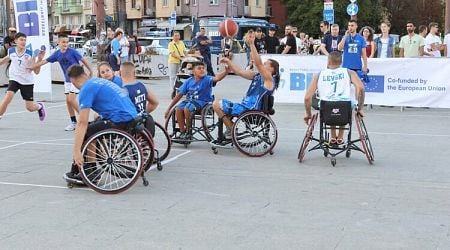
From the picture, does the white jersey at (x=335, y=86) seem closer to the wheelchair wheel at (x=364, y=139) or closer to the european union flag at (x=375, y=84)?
the wheelchair wheel at (x=364, y=139)

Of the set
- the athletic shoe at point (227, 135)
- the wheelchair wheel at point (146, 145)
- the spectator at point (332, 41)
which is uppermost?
the spectator at point (332, 41)

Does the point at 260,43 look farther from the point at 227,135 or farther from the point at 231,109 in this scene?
the point at 231,109

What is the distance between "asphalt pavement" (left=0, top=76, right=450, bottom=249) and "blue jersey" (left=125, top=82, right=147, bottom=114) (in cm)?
82

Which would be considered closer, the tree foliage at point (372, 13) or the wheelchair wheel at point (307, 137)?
the wheelchair wheel at point (307, 137)

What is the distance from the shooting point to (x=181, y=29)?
212ft

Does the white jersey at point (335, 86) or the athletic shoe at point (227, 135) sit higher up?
the white jersey at point (335, 86)

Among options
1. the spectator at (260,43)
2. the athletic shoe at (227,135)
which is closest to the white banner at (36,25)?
the spectator at (260,43)

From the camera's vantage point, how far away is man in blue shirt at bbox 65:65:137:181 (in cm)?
634

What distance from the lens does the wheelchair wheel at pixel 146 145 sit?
6730 mm

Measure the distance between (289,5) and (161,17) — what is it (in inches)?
571

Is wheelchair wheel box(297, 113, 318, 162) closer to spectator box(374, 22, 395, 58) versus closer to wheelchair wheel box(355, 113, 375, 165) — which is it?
wheelchair wheel box(355, 113, 375, 165)

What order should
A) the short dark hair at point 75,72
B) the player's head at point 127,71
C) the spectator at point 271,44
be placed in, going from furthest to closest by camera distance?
1. the spectator at point 271,44
2. the player's head at point 127,71
3. the short dark hair at point 75,72

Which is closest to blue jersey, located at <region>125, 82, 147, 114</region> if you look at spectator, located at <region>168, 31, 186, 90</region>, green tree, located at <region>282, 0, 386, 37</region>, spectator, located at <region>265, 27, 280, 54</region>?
spectator, located at <region>168, 31, 186, 90</region>

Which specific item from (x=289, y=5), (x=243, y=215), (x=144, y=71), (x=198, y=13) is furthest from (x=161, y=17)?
(x=243, y=215)
